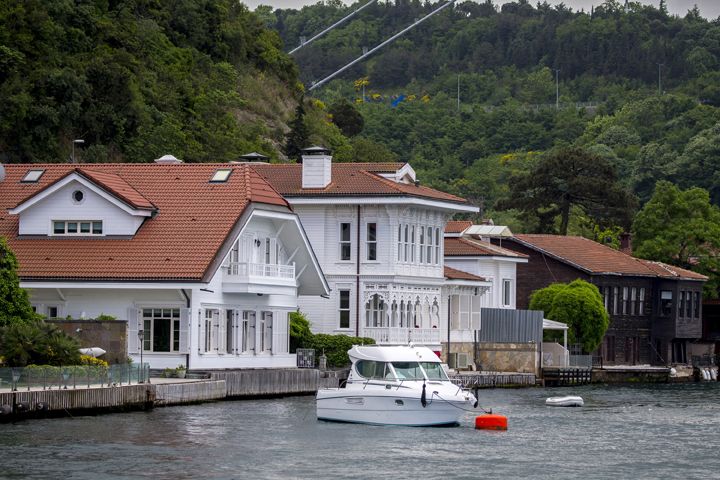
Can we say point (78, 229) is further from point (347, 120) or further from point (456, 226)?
point (347, 120)

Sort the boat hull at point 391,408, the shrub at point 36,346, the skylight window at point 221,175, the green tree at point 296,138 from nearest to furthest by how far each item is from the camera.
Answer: the shrub at point 36,346
the boat hull at point 391,408
the skylight window at point 221,175
the green tree at point 296,138

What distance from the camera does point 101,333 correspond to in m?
62.1

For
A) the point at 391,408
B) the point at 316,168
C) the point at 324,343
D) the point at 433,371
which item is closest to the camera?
the point at 391,408

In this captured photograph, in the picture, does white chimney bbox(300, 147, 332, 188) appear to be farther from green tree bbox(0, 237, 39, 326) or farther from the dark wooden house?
the dark wooden house

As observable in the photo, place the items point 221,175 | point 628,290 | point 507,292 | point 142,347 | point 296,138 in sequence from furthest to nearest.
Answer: point 628,290, point 296,138, point 507,292, point 221,175, point 142,347

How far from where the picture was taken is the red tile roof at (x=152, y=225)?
66375 mm

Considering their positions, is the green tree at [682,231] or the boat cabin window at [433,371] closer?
the boat cabin window at [433,371]

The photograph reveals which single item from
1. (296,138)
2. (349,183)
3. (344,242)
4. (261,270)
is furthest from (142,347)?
(296,138)

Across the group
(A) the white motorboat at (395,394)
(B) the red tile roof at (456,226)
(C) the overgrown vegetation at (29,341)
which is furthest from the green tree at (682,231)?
(C) the overgrown vegetation at (29,341)

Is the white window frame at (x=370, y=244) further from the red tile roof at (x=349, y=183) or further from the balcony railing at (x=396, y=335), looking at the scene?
the balcony railing at (x=396, y=335)

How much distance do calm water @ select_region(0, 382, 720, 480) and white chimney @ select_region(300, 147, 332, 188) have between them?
A: 21.9 m

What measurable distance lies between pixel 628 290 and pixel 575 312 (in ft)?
48.8

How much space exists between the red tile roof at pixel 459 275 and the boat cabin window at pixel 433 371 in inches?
1349

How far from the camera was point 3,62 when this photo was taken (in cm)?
9488
